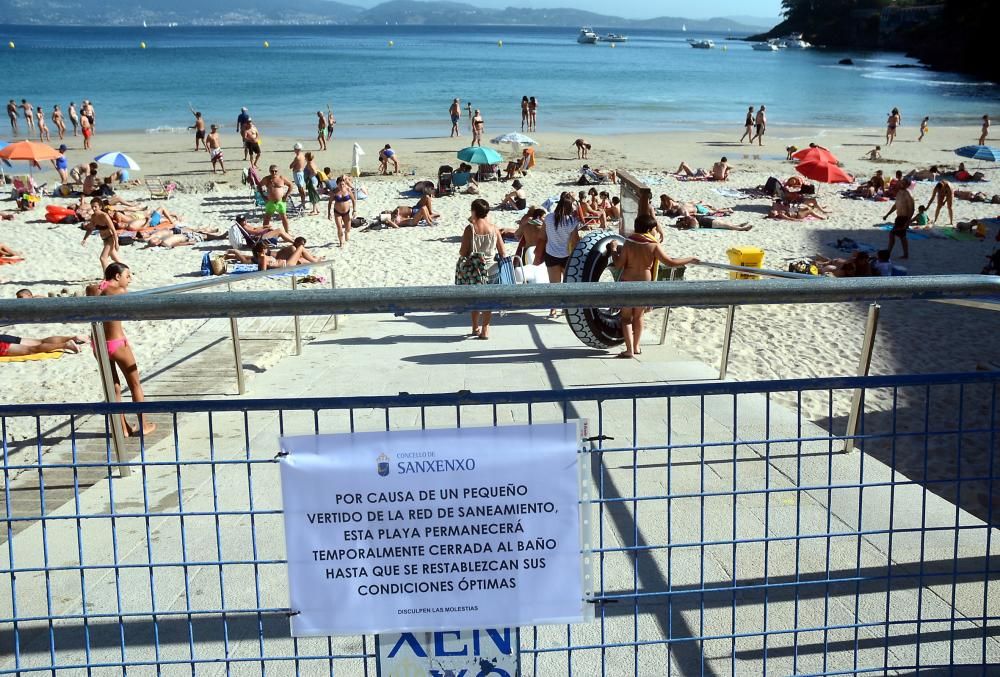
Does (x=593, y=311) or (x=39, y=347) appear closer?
(x=593, y=311)

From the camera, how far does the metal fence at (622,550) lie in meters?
2.34

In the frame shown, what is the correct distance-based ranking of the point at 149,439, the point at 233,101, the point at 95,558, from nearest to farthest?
the point at 95,558, the point at 149,439, the point at 233,101

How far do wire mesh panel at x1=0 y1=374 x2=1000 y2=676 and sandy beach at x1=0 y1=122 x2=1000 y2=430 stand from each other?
161 inches

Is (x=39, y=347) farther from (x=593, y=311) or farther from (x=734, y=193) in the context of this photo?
(x=734, y=193)

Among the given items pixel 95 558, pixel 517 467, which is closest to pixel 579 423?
pixel 517 467

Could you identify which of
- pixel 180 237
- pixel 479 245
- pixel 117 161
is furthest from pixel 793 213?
pixel 117 161

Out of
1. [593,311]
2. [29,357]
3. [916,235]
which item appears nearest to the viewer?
[593,311]

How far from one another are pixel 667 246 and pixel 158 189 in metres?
13.1

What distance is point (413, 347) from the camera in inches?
354

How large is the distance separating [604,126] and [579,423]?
41.8 m

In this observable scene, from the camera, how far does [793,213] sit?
19.6 meters

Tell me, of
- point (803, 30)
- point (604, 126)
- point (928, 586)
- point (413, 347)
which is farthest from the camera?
point (803, 30)

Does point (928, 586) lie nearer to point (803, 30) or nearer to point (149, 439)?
point (149, 439)

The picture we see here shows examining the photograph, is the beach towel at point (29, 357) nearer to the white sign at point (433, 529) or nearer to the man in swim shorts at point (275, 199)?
the man in swim shorts at point (275, 199)
